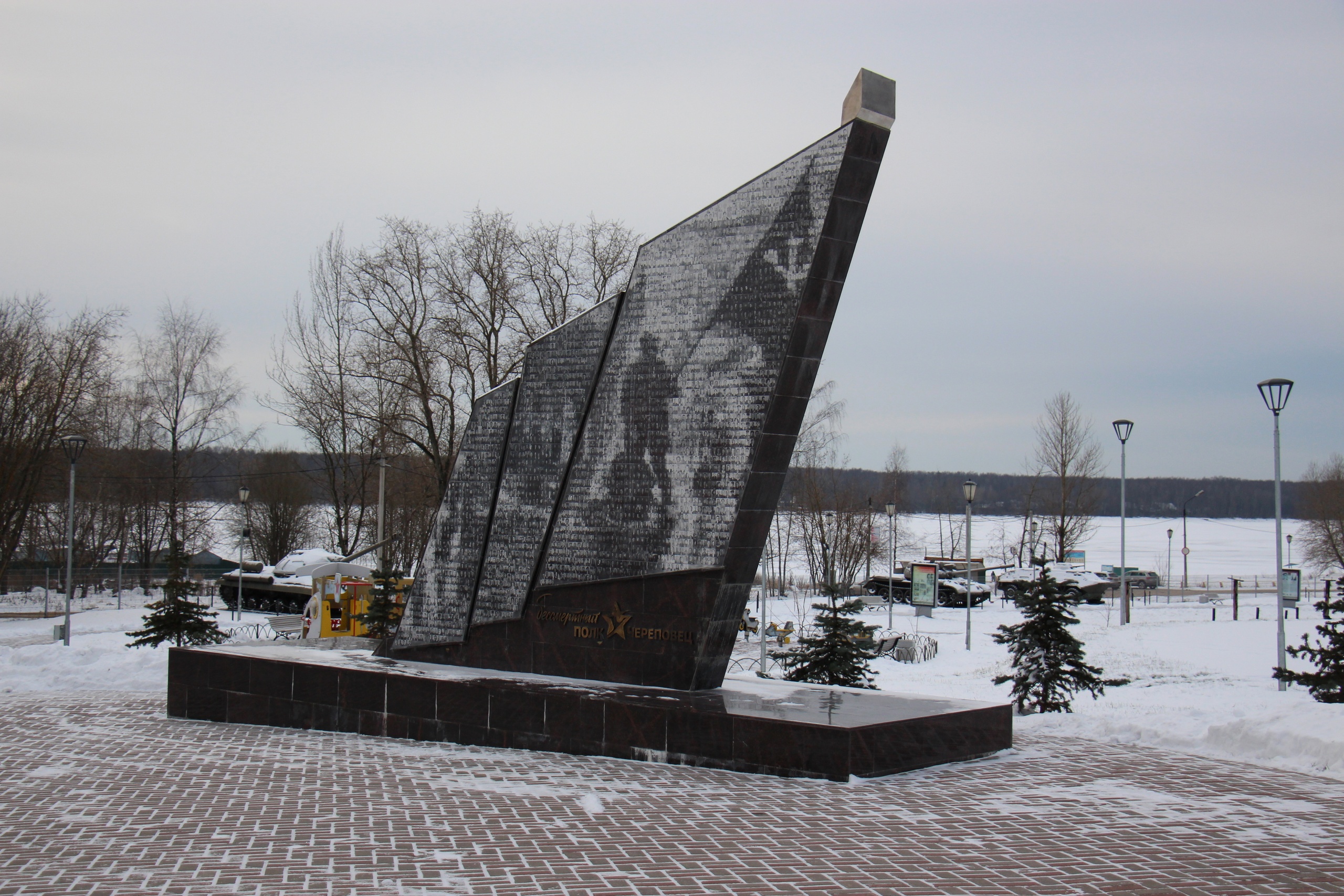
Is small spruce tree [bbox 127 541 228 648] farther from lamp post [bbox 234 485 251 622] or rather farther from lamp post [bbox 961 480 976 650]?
lamp post [bbox 961 480 976 650]

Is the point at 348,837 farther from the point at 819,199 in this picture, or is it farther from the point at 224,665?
the point at 819,199

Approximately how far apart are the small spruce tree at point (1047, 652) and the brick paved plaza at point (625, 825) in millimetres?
2645

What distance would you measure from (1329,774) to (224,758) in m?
9.12

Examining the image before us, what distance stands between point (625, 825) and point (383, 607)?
32.8 feet

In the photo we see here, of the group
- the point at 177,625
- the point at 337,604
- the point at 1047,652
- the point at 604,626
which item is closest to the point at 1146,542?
the point at 337,604

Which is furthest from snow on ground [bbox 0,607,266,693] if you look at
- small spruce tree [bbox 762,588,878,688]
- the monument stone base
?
small spruce tree [bbox 762,588,878,688]

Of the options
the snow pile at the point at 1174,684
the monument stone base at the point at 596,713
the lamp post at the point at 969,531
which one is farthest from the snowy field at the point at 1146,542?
the monument stone base at the point at 596,713

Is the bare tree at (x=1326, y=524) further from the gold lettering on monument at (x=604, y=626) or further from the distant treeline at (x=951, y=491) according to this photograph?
the gold lettering on monument at (x=604, y=626)

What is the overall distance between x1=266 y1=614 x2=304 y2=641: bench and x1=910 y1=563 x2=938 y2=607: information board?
16.8 metres

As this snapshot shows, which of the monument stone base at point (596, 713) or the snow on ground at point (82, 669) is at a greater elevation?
the monument stone base at point (596, 713)

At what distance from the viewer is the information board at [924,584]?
27969 millimetres

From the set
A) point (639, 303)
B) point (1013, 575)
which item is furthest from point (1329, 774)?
point (1013, 575)

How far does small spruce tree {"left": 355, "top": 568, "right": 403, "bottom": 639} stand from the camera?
15.2 metres

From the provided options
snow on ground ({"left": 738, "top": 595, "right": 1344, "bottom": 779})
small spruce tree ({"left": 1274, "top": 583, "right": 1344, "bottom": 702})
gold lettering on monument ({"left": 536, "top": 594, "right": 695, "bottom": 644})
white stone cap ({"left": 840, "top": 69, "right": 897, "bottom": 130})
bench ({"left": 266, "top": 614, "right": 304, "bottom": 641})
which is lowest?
bench ({"left": 266, "top": 614, "right": 304, "bottom": 641})
